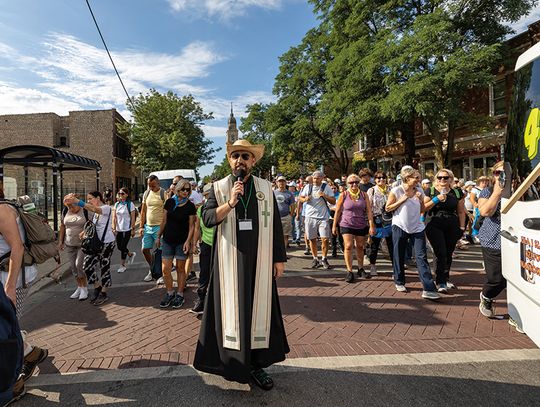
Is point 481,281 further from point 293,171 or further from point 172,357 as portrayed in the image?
point 293,171

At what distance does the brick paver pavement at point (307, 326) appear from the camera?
3393mm

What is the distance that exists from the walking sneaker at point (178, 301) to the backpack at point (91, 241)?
4.75 ft

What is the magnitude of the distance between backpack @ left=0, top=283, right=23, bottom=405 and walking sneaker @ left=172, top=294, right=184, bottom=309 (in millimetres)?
2743

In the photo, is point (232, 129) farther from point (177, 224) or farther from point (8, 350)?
point (8, 350)

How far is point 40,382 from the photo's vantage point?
9.67 ft

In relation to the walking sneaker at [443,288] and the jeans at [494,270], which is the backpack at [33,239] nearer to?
the jeans at [494,270]

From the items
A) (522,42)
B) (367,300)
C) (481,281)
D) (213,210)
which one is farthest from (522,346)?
(522,42)

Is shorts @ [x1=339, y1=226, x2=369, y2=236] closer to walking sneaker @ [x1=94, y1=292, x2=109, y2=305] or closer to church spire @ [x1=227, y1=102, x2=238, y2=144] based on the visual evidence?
walking sneaker @ [x1=94, y1=292, x2=109, y2=305]

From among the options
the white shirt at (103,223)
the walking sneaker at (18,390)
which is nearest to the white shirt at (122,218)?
the white shirt at (103,223)

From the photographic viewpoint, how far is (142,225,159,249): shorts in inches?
241

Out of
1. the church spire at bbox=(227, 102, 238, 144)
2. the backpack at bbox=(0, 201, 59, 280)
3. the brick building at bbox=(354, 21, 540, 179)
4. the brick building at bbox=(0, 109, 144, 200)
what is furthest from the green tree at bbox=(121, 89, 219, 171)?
the church spire at bbox=(227, 102, 238, 144)

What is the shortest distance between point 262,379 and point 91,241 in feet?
11.9

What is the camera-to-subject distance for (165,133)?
27797 millimetres

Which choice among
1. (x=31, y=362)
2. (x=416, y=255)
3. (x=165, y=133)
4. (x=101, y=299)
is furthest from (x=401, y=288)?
(x=165, y=133)
